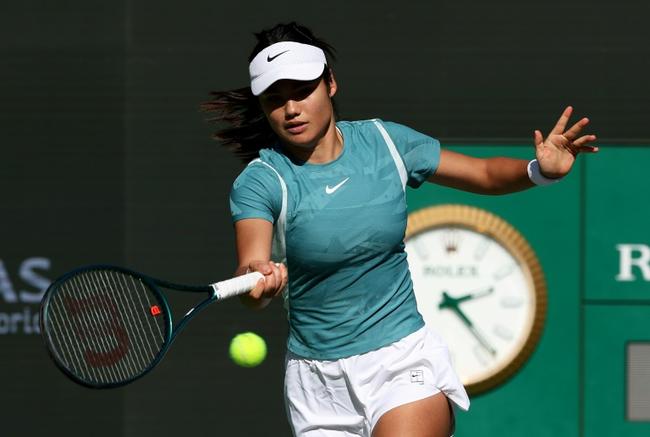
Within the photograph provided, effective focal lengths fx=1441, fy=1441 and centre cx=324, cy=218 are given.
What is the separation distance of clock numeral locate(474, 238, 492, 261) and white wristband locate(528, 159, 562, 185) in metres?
2.06

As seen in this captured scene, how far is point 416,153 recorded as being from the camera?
12.7 ft

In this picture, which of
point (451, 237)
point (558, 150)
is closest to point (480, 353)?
point (451, 237)

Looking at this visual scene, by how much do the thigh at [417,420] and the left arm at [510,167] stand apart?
1.89 feet

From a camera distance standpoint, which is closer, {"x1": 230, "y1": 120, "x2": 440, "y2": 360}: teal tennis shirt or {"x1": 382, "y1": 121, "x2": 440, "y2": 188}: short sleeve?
{"x1": 230, "y1": 120, "x2": 440, "y2": 360}: teal tennis shirt

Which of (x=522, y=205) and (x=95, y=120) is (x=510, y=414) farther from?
(x=95, y=120)

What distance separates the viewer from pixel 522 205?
5836 mm

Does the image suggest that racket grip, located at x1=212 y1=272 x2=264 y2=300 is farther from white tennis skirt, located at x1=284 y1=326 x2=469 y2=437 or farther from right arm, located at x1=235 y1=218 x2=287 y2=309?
→ white tennis skirt, located at x1=284 y1=326 x2=469 y2=437

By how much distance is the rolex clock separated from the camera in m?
5.83

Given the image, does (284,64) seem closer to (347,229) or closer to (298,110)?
(298,110)

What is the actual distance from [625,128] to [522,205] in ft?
1.70

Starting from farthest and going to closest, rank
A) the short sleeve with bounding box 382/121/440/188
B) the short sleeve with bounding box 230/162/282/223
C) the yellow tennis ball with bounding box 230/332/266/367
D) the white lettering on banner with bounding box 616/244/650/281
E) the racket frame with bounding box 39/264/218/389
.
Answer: the white lettering on banner with bounding box 616/244/650/281, the yellow tennis ball with bounding box 230/332/266/367, the short sleeve with bounding box 382/121/440/188, the short sleeve with bounding box 230/162/282/223, the racket frame with bounding box 39/264/218/389

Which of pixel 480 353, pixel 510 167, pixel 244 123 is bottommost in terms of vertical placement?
pixel 480 353

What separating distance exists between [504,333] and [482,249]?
0.35m

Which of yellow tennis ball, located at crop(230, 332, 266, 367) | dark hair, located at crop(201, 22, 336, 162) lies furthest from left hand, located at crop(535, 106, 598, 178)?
yellow tennis ball, located at crop(230, 332, 266, 367)
